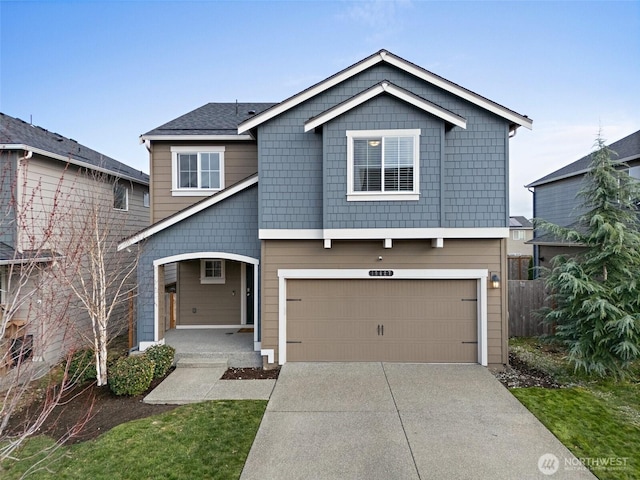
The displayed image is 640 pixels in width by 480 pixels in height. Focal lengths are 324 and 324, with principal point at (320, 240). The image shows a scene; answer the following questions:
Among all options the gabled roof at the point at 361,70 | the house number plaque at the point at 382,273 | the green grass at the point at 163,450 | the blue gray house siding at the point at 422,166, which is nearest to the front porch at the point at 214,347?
the green grass at the point at 163,450

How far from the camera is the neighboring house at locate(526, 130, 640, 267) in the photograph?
14091mm

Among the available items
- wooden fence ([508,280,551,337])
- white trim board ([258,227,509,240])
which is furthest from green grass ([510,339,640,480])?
white trim board ([258,227,509,240])

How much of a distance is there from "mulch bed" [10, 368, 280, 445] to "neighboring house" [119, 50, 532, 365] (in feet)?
6.03

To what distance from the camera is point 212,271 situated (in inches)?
424

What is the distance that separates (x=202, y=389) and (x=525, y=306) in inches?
380

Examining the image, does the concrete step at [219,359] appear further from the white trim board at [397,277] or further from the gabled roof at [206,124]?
the gabled roof at [206,124]

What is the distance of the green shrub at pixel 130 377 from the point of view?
21.5ft

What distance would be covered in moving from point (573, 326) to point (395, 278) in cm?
418

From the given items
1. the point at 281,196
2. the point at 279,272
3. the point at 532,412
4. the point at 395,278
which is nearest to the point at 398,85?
the point at 281,196

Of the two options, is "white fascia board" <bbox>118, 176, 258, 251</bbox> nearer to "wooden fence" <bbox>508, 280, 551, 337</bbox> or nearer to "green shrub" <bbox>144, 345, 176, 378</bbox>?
"green shrub" <bbox>144, 345, 176, 378</bbox>

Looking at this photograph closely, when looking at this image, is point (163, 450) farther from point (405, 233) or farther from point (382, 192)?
point (382, 192)

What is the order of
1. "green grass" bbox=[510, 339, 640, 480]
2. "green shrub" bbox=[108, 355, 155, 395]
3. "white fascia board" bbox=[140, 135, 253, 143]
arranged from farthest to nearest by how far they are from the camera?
1. "white fascia board" bbox=[140, 135, 253, 143]
2. "green shrub" bbox=[108, 355, 155, 395]
3. "green grass" bbox=[510, 339, 640, 480]

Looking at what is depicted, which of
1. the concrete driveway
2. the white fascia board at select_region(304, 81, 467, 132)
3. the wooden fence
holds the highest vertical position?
the white fascia board at select_region(304, 81, 467, 132)

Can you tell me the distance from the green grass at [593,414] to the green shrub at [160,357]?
7517 mm
